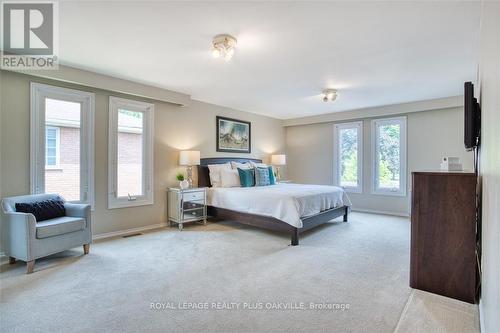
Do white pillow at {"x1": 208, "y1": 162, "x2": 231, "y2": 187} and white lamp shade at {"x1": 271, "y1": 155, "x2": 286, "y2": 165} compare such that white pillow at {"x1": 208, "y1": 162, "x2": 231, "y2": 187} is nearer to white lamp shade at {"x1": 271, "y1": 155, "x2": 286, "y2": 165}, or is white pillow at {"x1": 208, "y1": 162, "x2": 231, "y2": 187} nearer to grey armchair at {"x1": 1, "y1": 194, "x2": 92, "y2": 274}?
white lamp shade at {"x1": 271, "y1": 155, "x2": 286, "y2": 165}

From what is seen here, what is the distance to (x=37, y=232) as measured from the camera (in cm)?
280

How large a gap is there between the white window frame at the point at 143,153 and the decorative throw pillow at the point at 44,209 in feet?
2.82

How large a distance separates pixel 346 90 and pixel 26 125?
495 centimetres

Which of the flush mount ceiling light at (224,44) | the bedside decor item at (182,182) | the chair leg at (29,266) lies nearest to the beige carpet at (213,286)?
the chair leg at (29,266)

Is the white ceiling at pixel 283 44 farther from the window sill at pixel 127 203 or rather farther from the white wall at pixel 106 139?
the window sill at pixel 127 203

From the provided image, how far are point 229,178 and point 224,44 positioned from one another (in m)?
3.01

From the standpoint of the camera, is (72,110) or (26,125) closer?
(26,125)

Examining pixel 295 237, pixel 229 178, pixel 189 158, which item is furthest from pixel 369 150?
pixel 189 158

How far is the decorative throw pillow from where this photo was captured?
3.01 metres

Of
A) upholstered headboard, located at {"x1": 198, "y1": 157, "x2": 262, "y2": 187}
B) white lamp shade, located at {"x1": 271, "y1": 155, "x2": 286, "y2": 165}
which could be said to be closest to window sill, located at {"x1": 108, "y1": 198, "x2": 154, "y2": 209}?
upholstered headboard, located at {"x1": 198, "y1": 157, "x2": 262, "y2": 187}

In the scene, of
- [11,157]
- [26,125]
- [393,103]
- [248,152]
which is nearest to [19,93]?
[26,125]

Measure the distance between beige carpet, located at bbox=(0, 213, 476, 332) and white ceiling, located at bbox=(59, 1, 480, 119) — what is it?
2512 mm

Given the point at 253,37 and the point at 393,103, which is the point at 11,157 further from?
the point at 393,103

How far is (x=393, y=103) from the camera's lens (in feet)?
18.3
